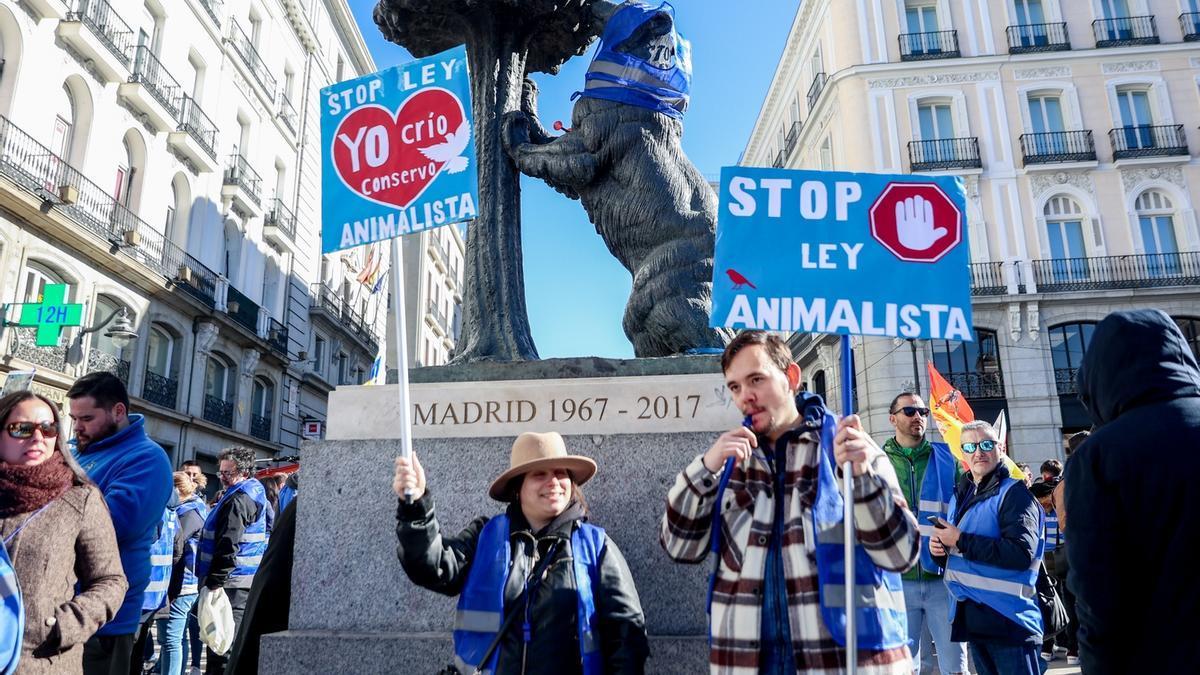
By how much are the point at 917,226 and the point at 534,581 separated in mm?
1679

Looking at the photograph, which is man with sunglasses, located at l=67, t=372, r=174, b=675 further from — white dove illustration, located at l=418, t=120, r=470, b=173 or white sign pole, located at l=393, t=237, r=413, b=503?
white dove illustration, located at l=418, t=120, r=470, b=173

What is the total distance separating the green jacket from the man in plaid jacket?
2.56 metres

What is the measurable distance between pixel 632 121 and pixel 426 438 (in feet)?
6.55

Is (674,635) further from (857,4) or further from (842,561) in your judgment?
(857,4)

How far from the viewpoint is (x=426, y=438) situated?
3.71 meters

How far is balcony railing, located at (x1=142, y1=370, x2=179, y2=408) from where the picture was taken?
20438mm

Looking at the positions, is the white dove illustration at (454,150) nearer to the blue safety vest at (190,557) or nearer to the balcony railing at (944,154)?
the blue safety vest at (190,557)

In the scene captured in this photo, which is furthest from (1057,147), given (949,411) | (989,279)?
(949,411)

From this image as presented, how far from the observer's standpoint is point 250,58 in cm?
2638

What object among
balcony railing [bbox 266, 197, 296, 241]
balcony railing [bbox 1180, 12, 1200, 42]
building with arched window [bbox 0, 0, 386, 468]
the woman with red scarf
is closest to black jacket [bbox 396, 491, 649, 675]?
the woman with red scarf

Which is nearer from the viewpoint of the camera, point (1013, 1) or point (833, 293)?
point (833, 293)

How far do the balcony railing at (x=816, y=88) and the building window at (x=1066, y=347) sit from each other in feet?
36.1

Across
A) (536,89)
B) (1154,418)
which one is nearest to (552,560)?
(1154,418)

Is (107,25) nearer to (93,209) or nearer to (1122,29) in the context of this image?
(93,209)
